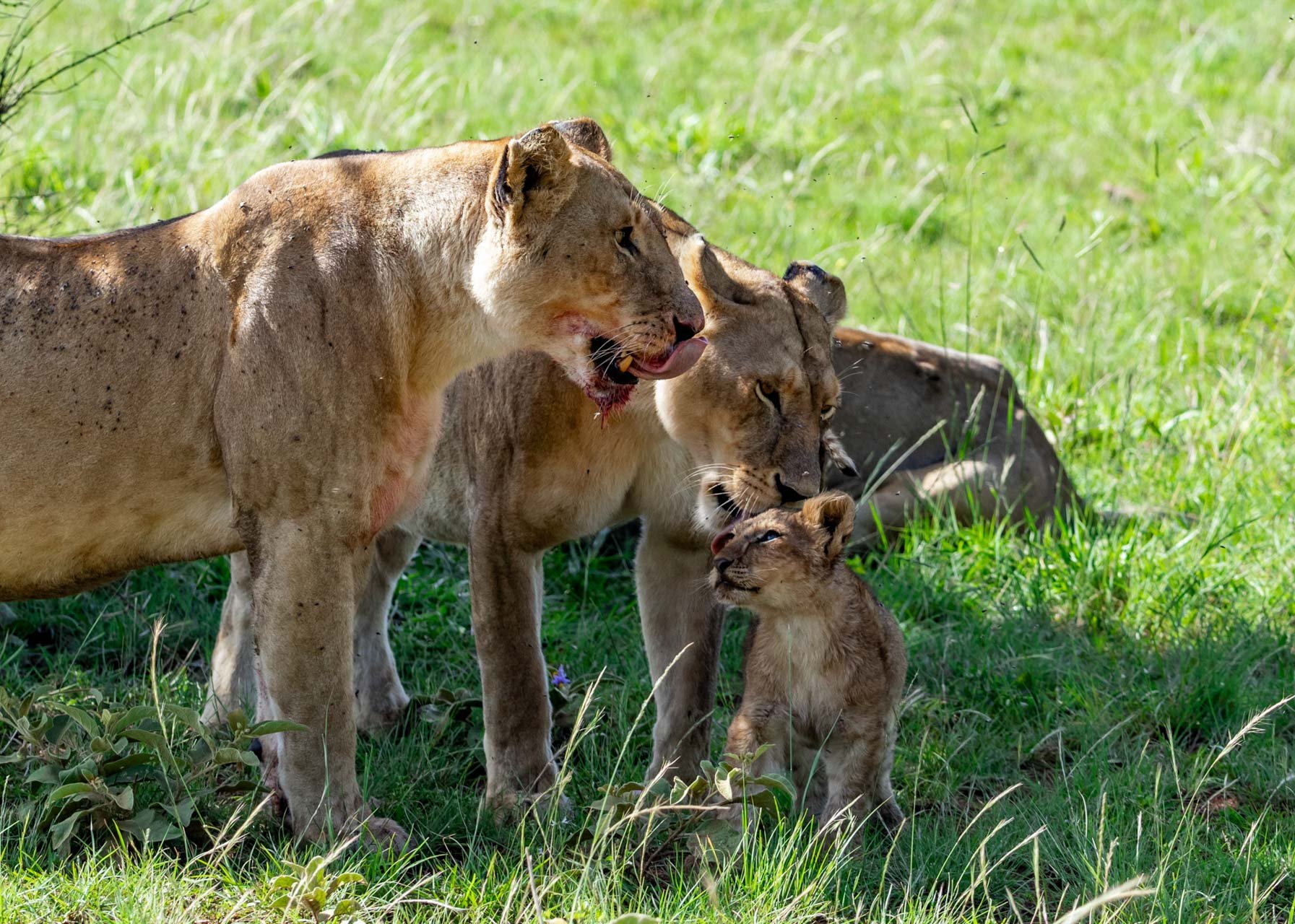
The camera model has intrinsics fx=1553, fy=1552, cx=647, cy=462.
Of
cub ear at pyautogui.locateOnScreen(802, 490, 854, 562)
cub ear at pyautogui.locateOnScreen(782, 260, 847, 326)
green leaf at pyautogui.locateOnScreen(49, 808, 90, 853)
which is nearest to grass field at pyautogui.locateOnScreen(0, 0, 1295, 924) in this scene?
green leaf at pyautogui.locateOnScreen(49, 808, 90, 853)

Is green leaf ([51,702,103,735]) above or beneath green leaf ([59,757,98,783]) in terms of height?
above

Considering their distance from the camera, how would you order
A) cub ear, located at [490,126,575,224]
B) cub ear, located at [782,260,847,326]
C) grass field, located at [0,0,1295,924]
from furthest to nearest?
1. cub ear, located at [782,260,847,326]
2. grass field, located at [0,0,1295,924]
3. cub ear, located at [490,126,575,224]

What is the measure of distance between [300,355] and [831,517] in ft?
4.64

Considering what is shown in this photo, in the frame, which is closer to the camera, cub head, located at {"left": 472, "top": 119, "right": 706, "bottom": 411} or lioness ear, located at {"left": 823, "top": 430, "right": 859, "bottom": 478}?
cub head, located at {"left": 472, "top": 119, "right": 706, "bottom": 411}

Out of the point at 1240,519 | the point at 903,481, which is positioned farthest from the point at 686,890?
the point at 1240,519

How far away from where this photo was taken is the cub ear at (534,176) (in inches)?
136

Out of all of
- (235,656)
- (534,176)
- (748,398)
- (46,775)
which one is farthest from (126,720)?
(748,398)

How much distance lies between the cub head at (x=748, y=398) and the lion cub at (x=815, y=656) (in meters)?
0.13

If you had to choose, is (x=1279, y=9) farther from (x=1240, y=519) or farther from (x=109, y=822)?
(x=109, y=822)

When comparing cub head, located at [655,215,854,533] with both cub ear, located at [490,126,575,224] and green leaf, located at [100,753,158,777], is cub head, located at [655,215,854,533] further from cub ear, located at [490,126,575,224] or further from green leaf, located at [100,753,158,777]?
green leaf, located at [100,753,158,777]

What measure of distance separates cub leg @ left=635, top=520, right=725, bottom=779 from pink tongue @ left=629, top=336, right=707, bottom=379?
34.0 inches

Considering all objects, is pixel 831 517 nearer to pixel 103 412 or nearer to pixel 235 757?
pixel 235 757

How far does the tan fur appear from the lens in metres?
6.23

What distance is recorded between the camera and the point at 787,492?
4.14 metres
